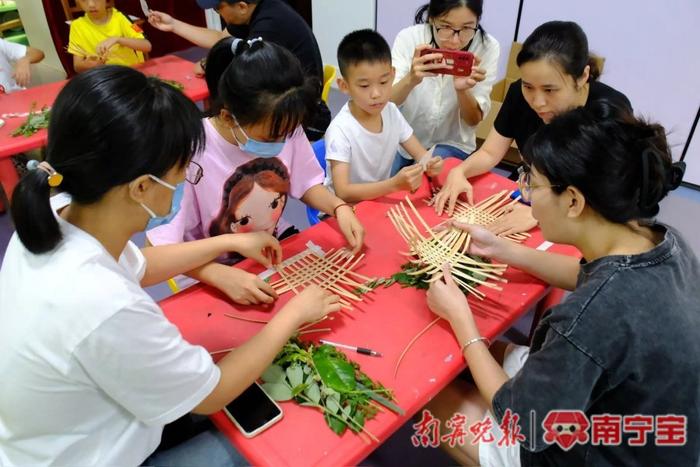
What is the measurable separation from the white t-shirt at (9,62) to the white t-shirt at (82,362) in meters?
3.41

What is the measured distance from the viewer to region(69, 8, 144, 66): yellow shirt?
3.98m

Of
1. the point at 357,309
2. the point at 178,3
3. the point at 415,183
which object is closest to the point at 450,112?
the point at 415,183

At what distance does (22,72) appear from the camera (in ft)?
12.6

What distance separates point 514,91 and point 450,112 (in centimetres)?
48

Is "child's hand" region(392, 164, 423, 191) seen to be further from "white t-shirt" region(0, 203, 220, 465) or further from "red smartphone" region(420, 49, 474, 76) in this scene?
"white t-shirt" region(0, 203, 220, 465)

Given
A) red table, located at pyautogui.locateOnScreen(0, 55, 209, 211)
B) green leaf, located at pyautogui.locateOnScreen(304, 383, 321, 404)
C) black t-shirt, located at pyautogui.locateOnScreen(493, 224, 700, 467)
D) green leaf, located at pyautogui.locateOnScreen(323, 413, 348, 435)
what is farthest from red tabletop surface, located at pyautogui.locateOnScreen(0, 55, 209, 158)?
black t-shirt, located at pyautogui.locateOnScreen(493, 224, 700, 467)

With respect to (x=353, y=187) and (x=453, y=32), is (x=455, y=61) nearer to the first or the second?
(x=453, y=32)

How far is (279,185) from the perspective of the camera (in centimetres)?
215

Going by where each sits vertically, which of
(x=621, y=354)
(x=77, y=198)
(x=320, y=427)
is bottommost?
(x=320, y=427)

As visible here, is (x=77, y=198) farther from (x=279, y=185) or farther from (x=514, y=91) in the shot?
(x=514, y=91)

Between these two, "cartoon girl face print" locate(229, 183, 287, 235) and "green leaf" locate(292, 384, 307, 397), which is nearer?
"green leaf" locate(292, 384, 307, 397)

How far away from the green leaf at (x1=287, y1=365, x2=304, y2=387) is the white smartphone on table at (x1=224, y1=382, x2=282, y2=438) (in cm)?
7

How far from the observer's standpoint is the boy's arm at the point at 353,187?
222 centimetres

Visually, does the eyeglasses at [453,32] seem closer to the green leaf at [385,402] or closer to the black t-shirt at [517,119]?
the black t-shirt at [517,119]
